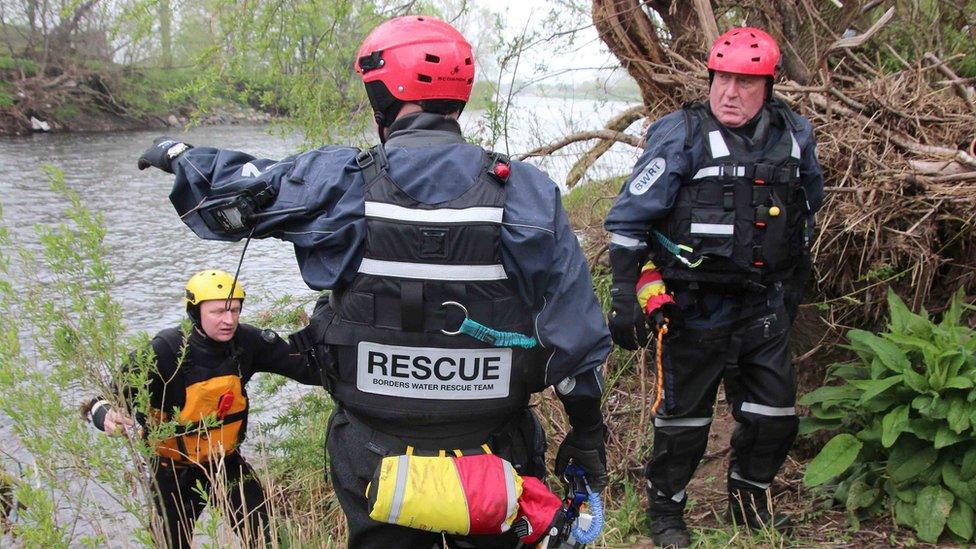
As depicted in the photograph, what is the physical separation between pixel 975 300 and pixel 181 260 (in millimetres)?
7831

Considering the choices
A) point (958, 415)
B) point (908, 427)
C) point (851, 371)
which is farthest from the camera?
point (851, 371)

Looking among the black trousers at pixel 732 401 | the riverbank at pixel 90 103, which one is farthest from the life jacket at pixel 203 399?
the riverbank at pixel 90 103

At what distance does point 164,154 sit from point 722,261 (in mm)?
2242

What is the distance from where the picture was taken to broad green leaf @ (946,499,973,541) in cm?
309

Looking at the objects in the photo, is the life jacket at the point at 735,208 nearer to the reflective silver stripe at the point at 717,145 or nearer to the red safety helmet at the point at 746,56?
the reflective silver stripe at the point at 717,145

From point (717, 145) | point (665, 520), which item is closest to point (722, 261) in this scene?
point (717, 145)

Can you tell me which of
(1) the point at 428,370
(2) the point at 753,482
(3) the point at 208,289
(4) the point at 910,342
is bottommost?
(2) the point at 753,482

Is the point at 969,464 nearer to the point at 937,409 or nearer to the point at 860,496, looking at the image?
the point at 937,409

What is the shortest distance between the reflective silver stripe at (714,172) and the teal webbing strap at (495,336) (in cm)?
145

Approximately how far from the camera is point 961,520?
3.12 m

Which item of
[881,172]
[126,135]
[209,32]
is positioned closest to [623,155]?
[881,172]

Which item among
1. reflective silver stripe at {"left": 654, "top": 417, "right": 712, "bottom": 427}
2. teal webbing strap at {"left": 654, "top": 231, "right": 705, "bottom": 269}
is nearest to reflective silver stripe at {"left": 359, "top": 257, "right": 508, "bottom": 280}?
teal webbing strap at {"left": 654, "top": 231, "right": 705, "bottom": 269}

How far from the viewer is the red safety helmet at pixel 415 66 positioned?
2270 mm

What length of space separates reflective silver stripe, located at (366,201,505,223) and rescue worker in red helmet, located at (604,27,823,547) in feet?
4.64
